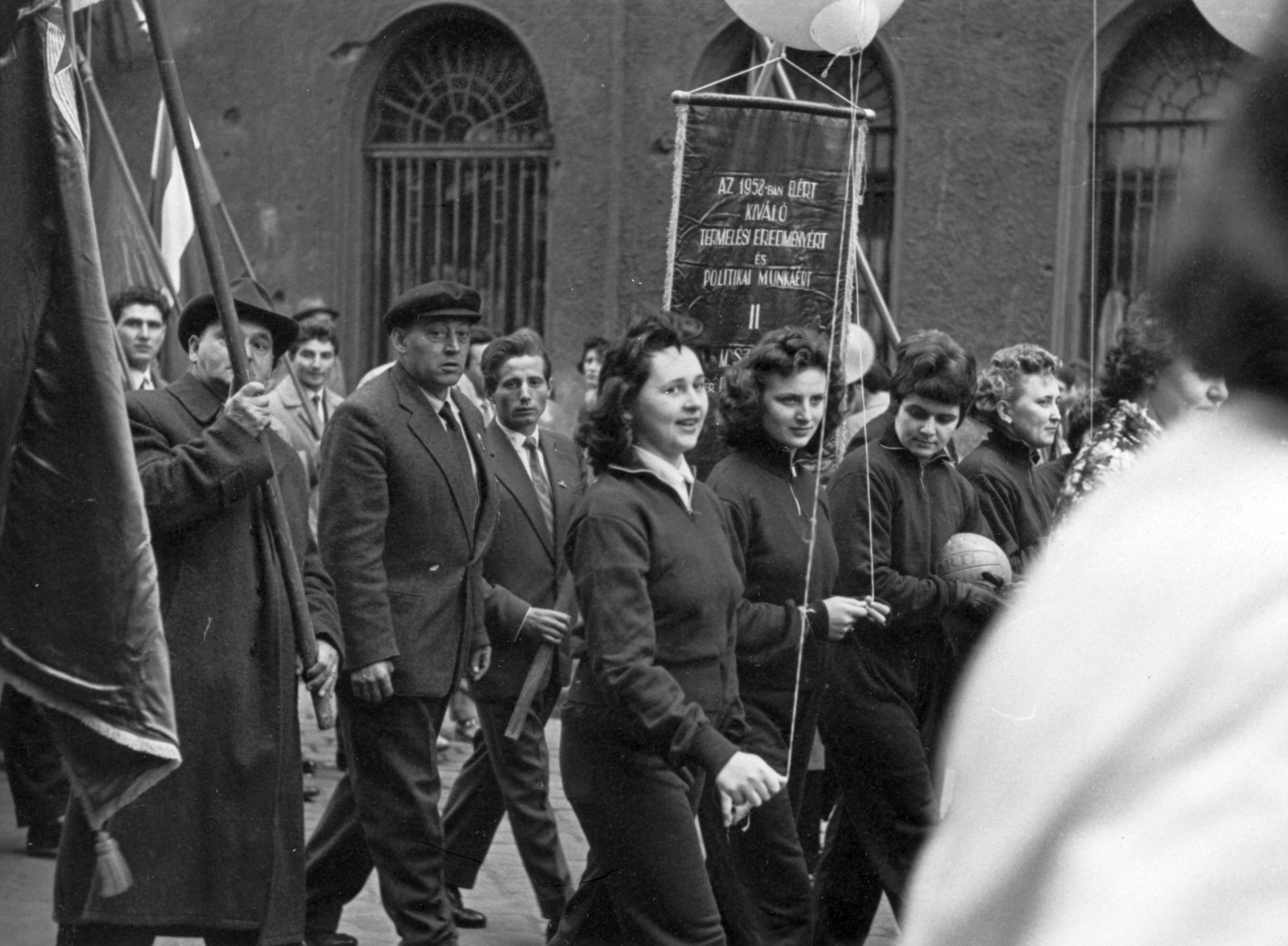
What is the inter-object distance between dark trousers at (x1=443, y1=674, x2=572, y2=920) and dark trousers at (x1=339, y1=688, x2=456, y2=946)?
53 centimetres

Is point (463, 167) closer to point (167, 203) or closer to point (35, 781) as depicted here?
point (167, 203)

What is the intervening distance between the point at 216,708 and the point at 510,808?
5.13ft

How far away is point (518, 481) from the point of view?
7.07 m

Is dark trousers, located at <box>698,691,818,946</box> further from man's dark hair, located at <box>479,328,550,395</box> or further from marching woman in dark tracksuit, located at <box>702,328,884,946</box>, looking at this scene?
man's dark hair, located at <box>479,328,550,395</box>

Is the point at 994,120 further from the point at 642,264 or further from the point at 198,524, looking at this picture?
the point at 198,524

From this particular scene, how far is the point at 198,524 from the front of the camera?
16.3 ft

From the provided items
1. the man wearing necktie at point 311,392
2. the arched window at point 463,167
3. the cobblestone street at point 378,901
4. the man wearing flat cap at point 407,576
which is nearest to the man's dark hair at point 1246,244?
the man wearing flat cap at point 407,576

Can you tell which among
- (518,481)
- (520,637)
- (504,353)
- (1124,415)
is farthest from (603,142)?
(1124,415)

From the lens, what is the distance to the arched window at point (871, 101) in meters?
12.0

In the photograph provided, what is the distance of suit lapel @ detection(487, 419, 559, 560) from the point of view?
698cm

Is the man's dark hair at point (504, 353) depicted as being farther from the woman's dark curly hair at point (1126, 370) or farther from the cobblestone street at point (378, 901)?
the woman's dark curly hair at point (1126, 370)

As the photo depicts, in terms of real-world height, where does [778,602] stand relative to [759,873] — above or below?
above

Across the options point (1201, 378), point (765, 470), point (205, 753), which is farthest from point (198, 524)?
point (1201, 378)

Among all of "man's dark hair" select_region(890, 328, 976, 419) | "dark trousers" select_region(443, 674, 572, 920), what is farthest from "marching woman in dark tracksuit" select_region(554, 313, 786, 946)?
"man's dark hair" select_region(890, 328, 976, 419)
